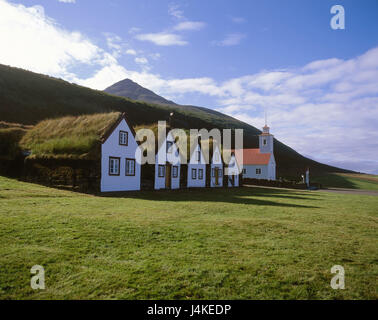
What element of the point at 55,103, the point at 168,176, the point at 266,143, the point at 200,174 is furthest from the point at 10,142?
the point at 55,103

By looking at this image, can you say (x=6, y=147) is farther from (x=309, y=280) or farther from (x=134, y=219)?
(x=309, y=280)

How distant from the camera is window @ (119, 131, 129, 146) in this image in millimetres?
24694

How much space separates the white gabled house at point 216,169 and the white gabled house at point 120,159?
1330cm

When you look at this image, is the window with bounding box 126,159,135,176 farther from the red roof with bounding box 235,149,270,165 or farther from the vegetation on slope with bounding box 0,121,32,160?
the red roof with bounding box 235,149,270,165

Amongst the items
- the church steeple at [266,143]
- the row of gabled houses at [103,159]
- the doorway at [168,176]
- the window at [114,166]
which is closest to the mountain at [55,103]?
the church steeple at [266,143]

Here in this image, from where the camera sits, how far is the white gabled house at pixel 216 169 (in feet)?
123

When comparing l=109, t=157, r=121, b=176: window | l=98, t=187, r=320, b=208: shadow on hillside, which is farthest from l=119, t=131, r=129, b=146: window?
l=98, t=187, r=320, b=208: shadow on hillside

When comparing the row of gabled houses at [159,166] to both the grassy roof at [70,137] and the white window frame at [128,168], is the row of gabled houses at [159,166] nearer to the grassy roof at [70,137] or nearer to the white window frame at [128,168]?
the white window frame at [128,168]

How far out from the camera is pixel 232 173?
41.4 metres

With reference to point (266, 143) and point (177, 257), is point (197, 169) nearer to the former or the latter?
point (177, 257)

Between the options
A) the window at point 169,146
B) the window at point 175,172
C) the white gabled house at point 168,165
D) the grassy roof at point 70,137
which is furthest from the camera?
the window at point 175,172

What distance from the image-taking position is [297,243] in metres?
8.73

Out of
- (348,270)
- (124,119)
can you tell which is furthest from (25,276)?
(124,119)
